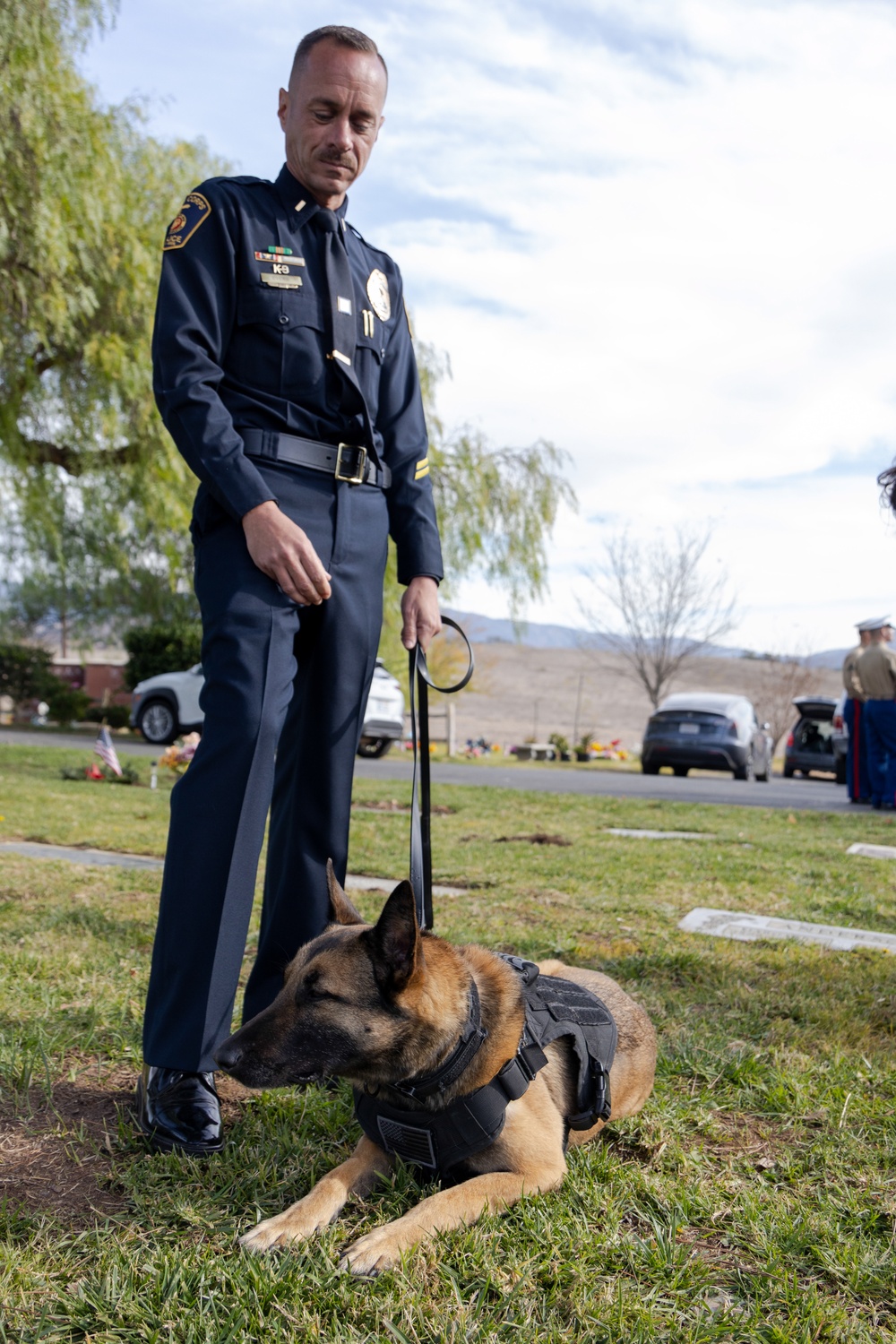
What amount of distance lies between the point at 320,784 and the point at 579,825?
6.54m

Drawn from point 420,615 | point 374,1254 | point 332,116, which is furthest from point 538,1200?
point 332,116

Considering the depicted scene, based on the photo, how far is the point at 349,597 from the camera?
2.68 metres

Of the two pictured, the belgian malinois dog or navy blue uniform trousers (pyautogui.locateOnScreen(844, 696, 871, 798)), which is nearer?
the belgian malinois dog

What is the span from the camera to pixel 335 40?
2.56 meters

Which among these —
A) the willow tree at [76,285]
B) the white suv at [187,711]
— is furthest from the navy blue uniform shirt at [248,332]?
the white suv at [187,711]

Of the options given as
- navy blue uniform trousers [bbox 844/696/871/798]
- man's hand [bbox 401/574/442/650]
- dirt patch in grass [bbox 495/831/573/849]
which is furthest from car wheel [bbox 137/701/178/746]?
man's hand [bbox 401/574/442/650]

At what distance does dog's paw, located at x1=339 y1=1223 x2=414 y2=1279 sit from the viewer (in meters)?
1.83

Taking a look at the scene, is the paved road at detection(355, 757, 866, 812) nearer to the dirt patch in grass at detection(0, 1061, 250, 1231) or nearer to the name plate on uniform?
the dirt patch in grass at detection(0, 1061, 250, 1231)

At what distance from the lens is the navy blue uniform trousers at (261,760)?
2.38m

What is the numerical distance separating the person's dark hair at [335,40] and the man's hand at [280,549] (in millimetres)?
1201

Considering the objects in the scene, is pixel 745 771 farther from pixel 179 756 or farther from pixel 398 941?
pixel 398 941

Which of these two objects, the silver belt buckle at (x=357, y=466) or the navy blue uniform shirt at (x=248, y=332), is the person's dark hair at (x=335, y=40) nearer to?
the navy blue uniform shirt at (x=248, y=332)

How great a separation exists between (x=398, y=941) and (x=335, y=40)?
2.24 metres

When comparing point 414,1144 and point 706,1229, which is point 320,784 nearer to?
point 414,1144
